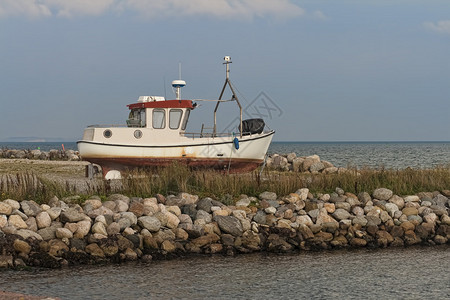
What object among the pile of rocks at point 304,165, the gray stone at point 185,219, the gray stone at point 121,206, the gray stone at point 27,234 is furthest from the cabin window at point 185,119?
the gray stone at point 27,234

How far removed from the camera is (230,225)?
1455 cm

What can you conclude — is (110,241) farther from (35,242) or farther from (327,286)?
(327,286)

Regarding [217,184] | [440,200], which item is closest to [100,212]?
[217,184]

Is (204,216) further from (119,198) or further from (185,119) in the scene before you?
(185,119)

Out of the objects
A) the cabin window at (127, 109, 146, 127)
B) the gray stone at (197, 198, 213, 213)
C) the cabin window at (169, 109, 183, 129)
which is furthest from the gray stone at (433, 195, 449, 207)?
the cabin window at (127, 109, 146, 127)

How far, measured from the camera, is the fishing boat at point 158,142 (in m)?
23.1

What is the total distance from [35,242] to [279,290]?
5.05m

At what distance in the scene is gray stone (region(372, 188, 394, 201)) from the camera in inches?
680

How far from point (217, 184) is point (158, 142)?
653cm

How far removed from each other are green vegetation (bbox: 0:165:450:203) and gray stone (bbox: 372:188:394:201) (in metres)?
0.72

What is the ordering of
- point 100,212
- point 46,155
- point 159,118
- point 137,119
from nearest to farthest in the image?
point 100,212 → point 159,118 → point 137,119 → point 46,155

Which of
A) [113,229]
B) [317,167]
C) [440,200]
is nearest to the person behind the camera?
[113,229]

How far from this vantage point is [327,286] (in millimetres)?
11727

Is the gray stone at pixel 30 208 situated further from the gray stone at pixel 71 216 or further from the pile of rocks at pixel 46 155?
the pile of rocks at pixel 46 155
